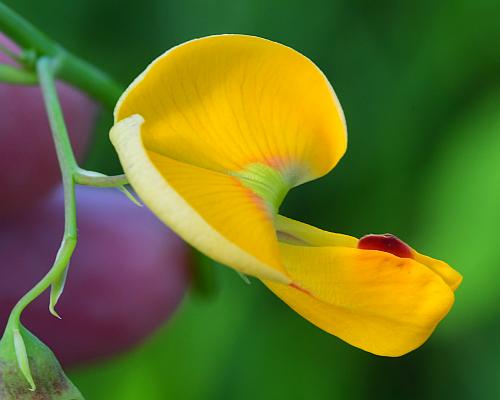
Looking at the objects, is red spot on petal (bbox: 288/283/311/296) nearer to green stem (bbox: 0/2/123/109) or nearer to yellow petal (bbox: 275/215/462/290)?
yellow petal (bbox: 275/215/462/290)

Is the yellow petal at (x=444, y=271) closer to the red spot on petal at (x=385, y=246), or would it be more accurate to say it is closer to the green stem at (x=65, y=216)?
the red spot on petal at (x=385, y=246)

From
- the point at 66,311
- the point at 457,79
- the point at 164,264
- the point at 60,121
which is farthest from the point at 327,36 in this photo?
the point at 60,121

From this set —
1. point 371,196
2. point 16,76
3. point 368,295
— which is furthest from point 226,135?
point 371,196

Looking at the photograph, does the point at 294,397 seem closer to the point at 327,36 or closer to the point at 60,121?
the point at 327,36

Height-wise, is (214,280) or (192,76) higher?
(192,76)

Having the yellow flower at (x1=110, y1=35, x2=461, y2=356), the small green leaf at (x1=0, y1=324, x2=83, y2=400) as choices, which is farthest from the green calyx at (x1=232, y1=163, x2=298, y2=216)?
the small green leaf at (x1=0, y1=324, x2=83, y2=400)

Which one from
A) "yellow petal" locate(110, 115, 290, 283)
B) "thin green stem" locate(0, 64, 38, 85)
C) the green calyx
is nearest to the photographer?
"yellow petal" locate(110, 115, 290, 283)

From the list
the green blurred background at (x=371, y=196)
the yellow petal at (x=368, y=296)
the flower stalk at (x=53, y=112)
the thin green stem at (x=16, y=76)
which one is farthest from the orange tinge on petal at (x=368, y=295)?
the green blurred background at (x=371, y=196)
